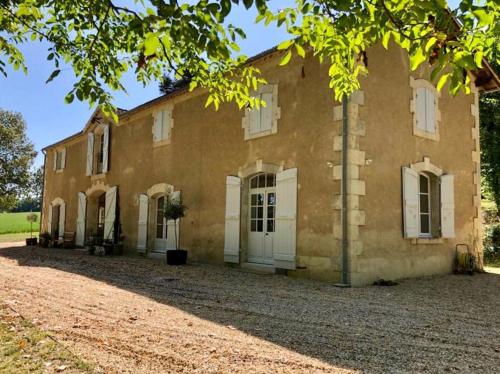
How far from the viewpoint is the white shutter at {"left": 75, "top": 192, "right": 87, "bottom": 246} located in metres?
14.7

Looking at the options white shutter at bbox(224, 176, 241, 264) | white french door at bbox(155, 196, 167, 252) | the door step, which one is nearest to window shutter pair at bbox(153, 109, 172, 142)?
white french door at bbox(155, 196, 167, 252)

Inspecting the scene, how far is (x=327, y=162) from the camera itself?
7.32 m

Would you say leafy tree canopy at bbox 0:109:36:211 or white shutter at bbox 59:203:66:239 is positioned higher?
leafy tree canopy at bbox 0:109:36:211

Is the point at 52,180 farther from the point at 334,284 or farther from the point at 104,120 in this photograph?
the point at 334,284

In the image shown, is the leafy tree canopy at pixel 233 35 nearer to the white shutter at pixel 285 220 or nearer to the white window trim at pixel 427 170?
the white shutter at pixel 285 220

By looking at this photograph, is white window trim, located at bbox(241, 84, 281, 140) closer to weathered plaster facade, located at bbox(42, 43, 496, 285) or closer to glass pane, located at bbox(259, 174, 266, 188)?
weathered plaster facade, located at bbox(42, 43, 496, 285)

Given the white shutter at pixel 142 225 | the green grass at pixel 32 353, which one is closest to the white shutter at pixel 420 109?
the white shutter at pixel 142 225

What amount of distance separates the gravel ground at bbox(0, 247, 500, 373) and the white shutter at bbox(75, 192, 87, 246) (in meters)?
7.42

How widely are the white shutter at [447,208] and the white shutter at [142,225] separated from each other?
7155 millimetres

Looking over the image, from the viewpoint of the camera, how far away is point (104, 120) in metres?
14.3

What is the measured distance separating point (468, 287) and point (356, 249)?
6.42 feet

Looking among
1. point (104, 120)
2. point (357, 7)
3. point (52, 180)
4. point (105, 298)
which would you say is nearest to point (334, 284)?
point (105, 298)

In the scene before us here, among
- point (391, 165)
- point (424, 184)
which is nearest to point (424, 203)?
point (424, 184)

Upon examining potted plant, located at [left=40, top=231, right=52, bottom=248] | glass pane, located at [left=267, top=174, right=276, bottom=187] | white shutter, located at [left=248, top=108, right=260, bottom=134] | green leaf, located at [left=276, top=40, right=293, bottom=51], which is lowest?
potted plant, located at [left=40, top=231, right=52, bottom=248]
